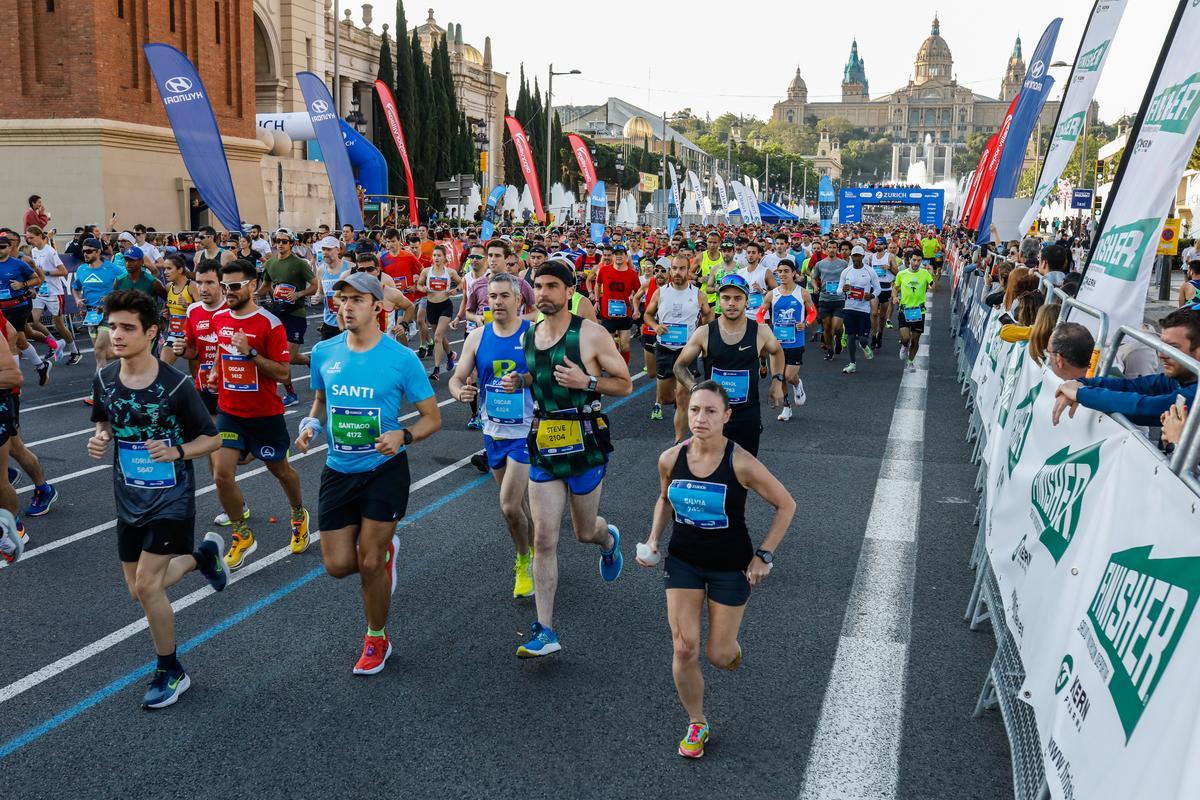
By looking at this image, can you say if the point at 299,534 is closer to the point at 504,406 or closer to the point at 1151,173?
the point at 504,406

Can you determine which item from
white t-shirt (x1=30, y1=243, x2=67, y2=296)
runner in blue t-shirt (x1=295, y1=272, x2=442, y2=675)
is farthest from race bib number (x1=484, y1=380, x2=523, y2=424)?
white t-shirt (x1=30, y1=243, x2=67, y2=296)

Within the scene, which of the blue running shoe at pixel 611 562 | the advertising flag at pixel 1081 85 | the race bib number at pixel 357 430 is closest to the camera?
the race bib number at pixel 357 430

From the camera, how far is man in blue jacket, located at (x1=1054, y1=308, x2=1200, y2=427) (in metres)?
4.30

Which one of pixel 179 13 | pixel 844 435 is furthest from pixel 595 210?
pixel 844 435

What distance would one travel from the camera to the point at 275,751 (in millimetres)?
4555

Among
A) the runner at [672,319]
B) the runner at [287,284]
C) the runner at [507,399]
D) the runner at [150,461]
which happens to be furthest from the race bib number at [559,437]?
the runner at [287,284]

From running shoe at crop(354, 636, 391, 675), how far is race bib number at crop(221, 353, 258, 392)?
7.55 feet

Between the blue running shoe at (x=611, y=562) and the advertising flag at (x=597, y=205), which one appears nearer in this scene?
the blue running shoe at (x=611, y=562)

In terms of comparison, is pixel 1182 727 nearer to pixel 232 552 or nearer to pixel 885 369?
pixel 232 552

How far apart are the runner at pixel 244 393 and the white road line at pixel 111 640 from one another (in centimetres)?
14

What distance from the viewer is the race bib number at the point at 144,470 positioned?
5.04m

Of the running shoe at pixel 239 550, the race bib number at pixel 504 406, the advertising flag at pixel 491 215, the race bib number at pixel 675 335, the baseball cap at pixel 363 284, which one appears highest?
the baseball cap at pixel 363 284

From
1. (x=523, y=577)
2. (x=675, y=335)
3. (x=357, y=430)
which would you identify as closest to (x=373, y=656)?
(x=357, y=430)

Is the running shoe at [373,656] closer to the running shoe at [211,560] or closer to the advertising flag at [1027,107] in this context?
the running shoe at [211,560]
